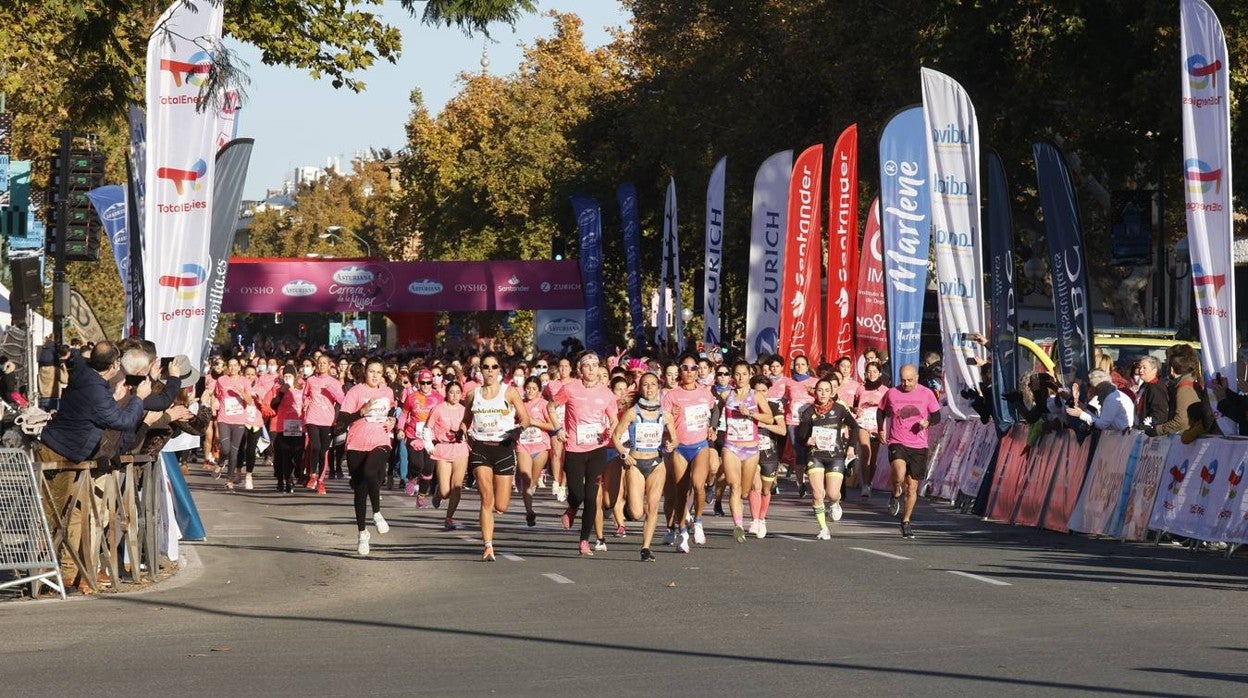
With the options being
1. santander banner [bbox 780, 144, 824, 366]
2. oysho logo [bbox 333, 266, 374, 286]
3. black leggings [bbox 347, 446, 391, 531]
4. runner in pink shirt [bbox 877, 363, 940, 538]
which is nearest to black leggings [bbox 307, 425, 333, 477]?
santander banner [bbox 780, 144, 824, 366]

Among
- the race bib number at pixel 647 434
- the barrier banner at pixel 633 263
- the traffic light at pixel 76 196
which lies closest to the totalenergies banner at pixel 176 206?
the race bib number at pixel 647 434

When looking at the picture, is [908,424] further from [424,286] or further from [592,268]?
[424,286]

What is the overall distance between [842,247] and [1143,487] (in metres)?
11.5

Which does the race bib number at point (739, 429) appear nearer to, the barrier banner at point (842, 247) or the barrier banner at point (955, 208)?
the barrier banner at point (955, 208)

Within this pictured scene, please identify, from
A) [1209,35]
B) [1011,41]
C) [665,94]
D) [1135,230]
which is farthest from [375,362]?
[665,94]

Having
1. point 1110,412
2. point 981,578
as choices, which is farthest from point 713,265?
point 981,578

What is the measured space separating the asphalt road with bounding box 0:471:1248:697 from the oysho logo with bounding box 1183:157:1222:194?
11.2 ft

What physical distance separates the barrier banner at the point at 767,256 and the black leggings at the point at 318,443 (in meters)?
6.68

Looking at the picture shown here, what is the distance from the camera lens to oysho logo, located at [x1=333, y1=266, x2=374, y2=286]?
49094mm

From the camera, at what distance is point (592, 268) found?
1656 inches

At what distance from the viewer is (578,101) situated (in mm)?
69688

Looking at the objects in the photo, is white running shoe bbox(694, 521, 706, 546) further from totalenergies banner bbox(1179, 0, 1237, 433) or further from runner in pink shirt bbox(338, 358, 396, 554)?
totalenergies banner bbox(1179, 0, 1237, 433)

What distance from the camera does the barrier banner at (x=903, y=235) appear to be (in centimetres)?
2512

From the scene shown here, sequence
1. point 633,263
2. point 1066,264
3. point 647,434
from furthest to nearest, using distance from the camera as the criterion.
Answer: point 633,263 < point 1066,264 < point 647,434
